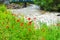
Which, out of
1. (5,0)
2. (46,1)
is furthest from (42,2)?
(5,0)

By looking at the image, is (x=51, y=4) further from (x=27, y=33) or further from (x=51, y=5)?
(x=27, y=33)

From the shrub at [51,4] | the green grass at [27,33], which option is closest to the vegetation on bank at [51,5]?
the shrub at [51,4]

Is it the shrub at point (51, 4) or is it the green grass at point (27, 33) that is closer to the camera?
the green grass at point (27, 33)

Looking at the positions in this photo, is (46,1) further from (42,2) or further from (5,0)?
(5,0)

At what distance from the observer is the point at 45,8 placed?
1098 cm

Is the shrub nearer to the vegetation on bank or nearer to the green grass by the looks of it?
the vegetation on bank

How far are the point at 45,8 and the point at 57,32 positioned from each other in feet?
20.4

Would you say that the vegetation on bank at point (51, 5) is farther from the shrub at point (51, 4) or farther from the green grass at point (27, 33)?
the green grass at point (27, 33)

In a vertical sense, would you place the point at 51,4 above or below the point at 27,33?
below

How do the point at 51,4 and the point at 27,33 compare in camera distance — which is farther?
the point at 51,4

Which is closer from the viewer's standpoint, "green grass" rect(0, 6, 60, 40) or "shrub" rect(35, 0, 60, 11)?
"green grass" rect(0, 6, 60, 40)

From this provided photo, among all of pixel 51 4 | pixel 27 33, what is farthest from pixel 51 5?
pixel 27 33

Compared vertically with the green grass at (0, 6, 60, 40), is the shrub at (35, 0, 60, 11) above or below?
below

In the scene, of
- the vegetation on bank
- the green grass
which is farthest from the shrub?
the green grass
